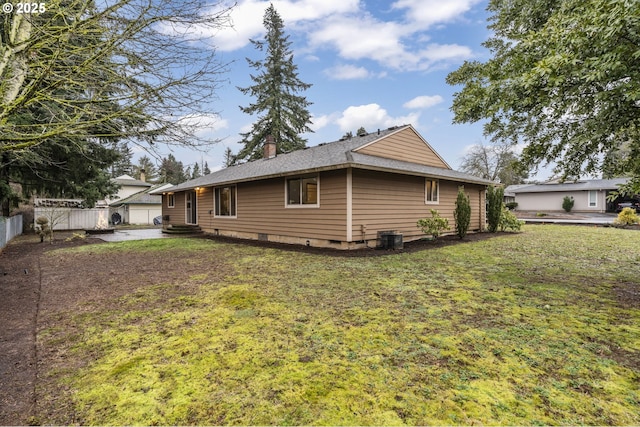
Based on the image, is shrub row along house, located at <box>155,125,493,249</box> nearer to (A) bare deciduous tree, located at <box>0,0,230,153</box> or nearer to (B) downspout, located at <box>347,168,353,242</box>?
(B) downspout, located at <box>347,168,353,242</box>

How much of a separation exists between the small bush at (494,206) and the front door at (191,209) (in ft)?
48.9

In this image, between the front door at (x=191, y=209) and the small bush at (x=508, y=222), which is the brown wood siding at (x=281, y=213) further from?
the small bush at (x=508, y=222)

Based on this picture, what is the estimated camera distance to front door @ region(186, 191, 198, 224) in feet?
55.0

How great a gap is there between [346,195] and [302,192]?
1.99 metres

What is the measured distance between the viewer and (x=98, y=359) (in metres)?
2.77

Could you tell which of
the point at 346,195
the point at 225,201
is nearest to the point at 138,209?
the point at 225,201

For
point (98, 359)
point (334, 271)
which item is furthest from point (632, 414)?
point (334, 271)

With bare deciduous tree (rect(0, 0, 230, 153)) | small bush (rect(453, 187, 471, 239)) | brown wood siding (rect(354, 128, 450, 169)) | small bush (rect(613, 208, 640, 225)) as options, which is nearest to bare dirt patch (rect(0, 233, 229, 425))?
bare deciduous tree (rect(0, 0, 230, 153))

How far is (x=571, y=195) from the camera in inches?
1168

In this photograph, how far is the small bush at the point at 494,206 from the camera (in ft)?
44.3

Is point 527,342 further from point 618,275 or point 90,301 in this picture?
point 90,301

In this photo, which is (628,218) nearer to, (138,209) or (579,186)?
(579,186)

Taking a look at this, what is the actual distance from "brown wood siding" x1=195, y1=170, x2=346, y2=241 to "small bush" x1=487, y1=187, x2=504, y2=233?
337 inches

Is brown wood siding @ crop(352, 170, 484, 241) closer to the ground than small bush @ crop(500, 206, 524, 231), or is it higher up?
higher up
